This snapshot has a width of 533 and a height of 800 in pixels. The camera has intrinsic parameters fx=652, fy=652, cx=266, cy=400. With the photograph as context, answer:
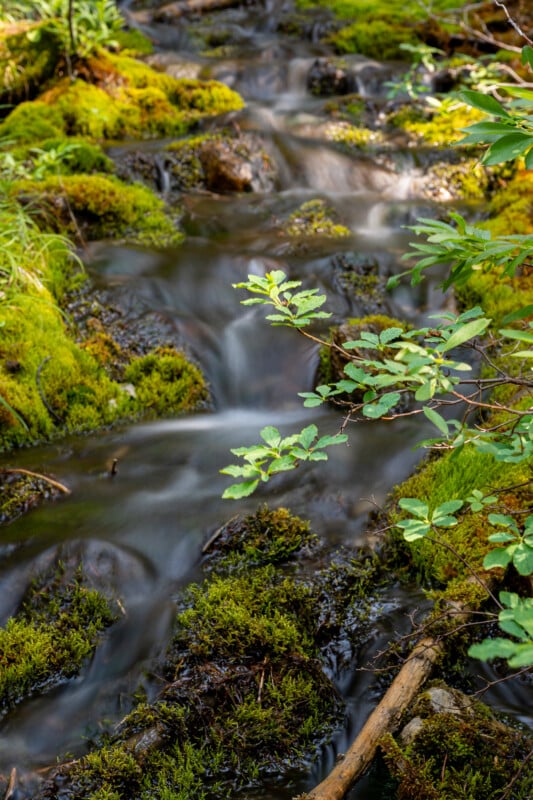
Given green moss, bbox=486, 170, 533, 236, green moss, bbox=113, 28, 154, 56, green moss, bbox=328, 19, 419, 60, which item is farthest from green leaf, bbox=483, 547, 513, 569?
green moss, bbox=328, 19, 419, 60

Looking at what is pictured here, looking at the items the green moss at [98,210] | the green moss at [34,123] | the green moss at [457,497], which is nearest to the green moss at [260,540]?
the green moss at [457,497]

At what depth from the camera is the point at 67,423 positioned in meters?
4.50

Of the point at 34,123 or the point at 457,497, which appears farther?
the point at 34,123

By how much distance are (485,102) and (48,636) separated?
8.35ft

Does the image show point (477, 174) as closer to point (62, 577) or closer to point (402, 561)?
point (402, 561)

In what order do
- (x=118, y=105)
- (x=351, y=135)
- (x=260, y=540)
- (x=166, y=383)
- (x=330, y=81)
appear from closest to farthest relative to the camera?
(x=260, y=540) < (x=166, y=383) < (x=351, y=135) < (x=118, y=105) < (x=330, y=81)

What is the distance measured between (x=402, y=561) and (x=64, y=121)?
7.94 meters

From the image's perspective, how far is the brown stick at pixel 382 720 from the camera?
2.00m

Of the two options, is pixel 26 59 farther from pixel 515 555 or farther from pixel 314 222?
pixel 515 555

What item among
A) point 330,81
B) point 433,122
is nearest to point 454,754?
point 433,122

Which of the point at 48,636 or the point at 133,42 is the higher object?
the point at 133,42

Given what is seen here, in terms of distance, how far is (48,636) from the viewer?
9.05ft

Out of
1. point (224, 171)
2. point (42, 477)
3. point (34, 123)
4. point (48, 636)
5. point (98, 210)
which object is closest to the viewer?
point (48, 636)

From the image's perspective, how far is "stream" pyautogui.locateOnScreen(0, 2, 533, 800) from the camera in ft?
8.59
